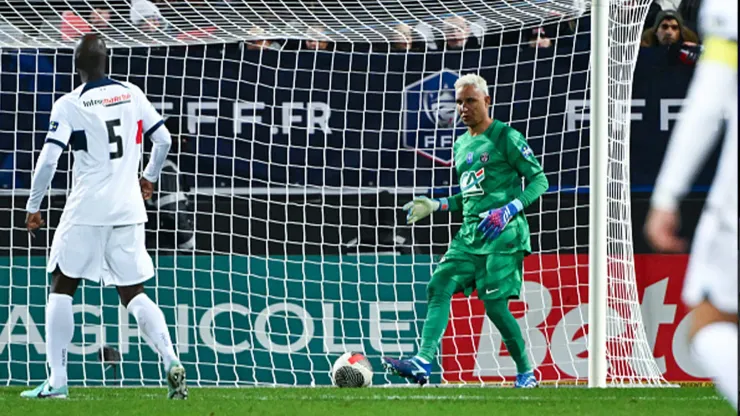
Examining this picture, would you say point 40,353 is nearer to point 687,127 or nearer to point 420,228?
point 420,228

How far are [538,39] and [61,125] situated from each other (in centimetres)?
383

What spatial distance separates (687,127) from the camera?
335 cm

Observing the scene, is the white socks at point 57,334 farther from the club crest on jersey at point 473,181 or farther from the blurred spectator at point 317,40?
the blurred spectator at point 317,40

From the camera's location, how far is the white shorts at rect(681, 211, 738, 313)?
136 inches

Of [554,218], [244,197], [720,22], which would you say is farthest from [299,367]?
[720,22]

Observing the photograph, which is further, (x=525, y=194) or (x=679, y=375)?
(x=679, y=375)

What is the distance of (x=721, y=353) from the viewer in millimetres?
3375

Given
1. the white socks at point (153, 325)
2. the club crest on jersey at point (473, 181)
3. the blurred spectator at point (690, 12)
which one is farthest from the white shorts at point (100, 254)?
the blurred spectator at point (690, 12)

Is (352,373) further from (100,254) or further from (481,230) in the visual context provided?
(100,254)

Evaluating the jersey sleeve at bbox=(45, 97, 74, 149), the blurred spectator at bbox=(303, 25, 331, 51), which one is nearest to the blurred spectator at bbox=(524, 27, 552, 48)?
the blurred spectator at bbox=(303, 25, 331, 51)

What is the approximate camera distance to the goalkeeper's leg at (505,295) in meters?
7.67

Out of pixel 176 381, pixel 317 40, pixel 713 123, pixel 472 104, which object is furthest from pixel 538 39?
pixel 713 123

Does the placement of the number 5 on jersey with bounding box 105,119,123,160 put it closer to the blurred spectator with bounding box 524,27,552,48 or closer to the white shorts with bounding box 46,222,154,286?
the white shorts with bounding box 46,222,154,286

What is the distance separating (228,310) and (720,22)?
6.33m
